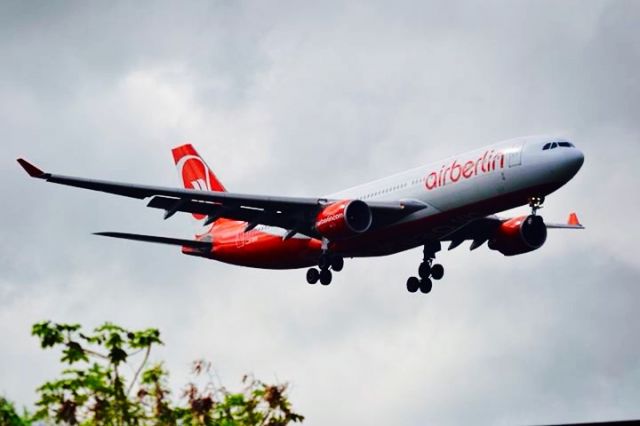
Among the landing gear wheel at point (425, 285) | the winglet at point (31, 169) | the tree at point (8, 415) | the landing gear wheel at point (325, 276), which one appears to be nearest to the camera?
the tree at point (8, 415)

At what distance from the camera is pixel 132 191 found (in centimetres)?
5144

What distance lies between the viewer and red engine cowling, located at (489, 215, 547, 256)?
187 ft

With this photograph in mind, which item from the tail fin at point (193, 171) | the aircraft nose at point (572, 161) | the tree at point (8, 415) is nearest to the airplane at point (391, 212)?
the aircraft nose at point (572, 161)

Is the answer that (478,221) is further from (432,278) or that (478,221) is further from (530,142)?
(530,142)

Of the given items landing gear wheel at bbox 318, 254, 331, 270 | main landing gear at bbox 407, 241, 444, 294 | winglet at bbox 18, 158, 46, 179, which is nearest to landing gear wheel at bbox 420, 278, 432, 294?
main landing gear at bbox 407, 241, 444, 294

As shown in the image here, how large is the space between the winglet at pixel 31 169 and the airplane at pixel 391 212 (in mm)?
43

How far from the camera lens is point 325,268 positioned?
184 ft

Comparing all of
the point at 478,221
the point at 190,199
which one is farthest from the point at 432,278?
the point at 190,199

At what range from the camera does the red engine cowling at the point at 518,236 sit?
Result: 5706cm

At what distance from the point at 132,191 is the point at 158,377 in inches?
993

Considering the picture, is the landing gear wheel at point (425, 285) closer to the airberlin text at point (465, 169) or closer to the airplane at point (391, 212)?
the airplane at point (391, 212)

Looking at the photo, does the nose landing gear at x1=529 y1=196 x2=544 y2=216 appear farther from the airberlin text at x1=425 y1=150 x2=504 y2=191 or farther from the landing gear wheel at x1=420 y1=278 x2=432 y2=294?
the landing gear wheel at x1=420 y1=278 x2=432 y2=294

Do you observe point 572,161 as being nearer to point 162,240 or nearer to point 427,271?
point 427,271

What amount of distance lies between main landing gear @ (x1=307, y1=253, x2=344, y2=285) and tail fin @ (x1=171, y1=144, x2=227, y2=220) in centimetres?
1310
